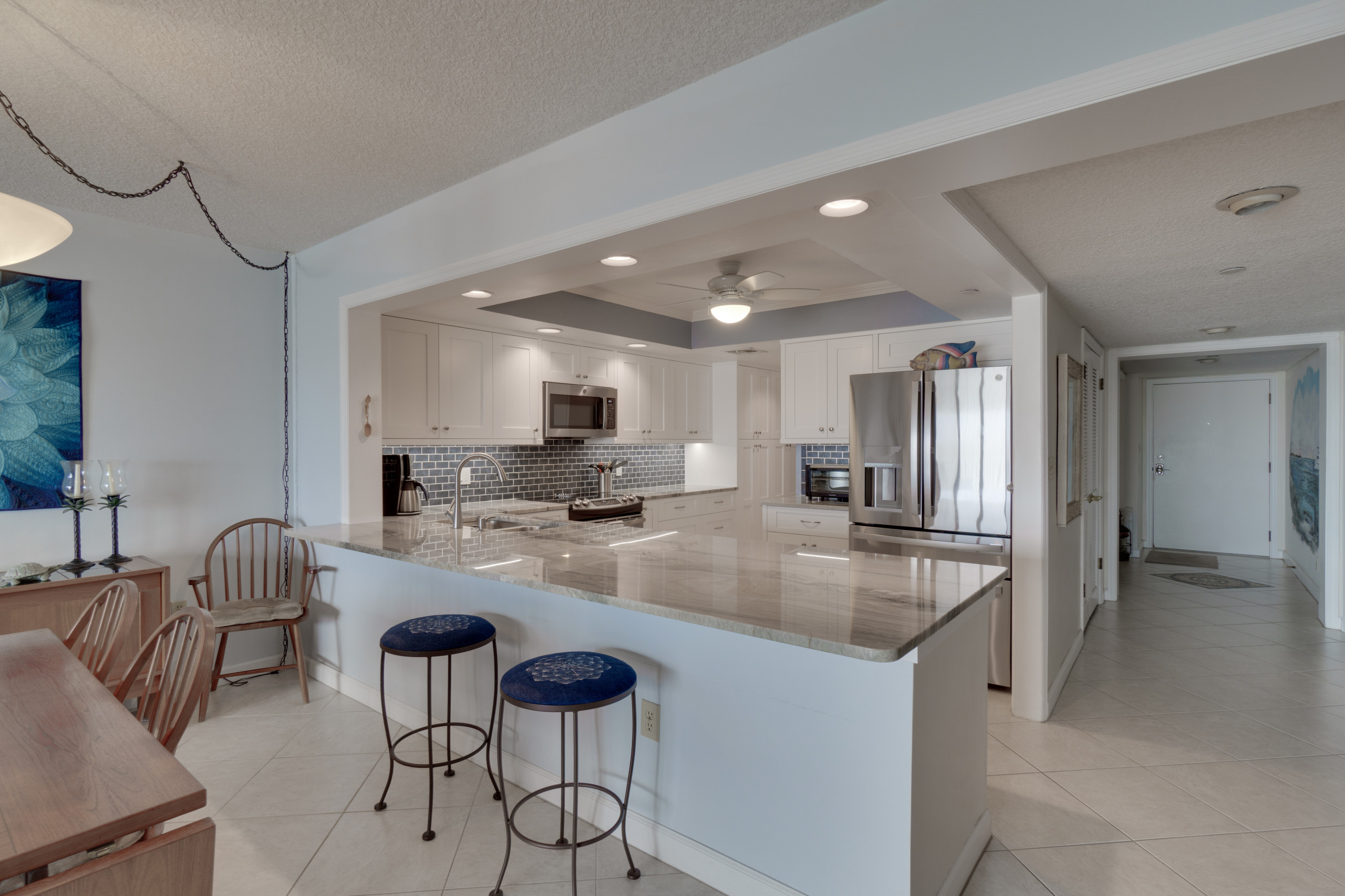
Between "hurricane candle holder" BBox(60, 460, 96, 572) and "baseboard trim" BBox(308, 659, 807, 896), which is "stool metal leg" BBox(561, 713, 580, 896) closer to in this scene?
"baseboard trim" BBox(308, 659, 807, 896)

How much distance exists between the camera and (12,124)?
229 cm

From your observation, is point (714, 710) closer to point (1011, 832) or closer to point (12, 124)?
point (1011, 832)

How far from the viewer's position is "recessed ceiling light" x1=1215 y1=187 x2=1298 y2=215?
2.07 m

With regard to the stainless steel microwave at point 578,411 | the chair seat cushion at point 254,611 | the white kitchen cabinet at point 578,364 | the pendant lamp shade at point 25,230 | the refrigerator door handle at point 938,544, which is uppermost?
the white kitchen cabinet at point 578,364

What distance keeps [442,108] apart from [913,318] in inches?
131

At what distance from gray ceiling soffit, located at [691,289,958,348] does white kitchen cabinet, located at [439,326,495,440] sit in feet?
6.52

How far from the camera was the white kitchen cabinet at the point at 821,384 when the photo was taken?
4723mm

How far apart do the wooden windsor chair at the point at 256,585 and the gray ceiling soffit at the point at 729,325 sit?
1.82 meters

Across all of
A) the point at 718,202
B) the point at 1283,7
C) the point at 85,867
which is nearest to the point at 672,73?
the point at 718,202

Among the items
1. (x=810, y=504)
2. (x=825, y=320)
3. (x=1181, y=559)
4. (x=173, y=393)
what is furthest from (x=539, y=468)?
(x=1181, y=559)

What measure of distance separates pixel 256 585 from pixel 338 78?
302cm

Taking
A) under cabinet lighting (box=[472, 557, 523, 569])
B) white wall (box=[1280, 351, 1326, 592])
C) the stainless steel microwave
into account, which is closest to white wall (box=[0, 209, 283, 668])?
the stainless steel microwave

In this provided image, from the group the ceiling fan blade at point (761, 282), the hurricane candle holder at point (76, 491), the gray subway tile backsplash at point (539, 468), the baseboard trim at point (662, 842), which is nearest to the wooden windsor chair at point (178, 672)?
the baseboard trim at point (662, 842)

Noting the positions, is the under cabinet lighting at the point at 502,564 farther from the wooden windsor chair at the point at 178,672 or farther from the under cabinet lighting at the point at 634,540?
the wooden windsor chair at the point at 178,672
